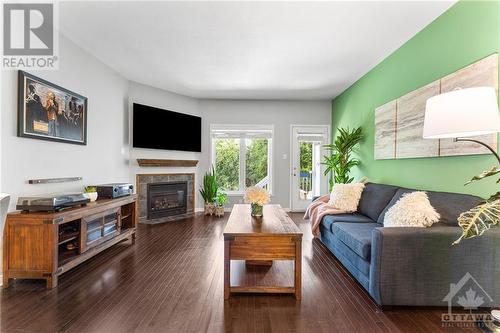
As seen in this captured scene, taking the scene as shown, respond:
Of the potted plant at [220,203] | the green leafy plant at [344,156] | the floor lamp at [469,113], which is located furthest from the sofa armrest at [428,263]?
the potted plant at [220,203]

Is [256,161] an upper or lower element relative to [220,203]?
upper

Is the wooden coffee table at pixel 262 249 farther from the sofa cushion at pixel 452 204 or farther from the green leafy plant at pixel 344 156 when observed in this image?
the green leafy plant at pixel 344 156

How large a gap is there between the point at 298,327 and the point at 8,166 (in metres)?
2.89

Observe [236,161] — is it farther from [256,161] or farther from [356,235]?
[356,235]

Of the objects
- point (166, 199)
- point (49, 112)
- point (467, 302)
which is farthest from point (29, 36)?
point (467, 302)

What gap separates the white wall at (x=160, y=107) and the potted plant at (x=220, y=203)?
0.58 m

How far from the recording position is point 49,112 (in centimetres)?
288

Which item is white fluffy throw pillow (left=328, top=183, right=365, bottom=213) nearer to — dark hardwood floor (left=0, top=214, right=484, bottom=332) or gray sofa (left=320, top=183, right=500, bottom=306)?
dark hardwood floor (left=0, top=214, right=484, bottom=332)

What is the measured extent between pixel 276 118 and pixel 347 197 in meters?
3.03

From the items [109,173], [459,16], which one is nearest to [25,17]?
[109,173]

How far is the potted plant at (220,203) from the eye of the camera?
18.5 feet

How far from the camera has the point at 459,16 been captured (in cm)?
244

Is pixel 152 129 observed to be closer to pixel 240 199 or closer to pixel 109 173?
pixel 109 173

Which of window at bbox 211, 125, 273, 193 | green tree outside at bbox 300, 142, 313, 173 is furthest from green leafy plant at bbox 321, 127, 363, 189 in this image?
window at bbox 211, 125, 273, 193
